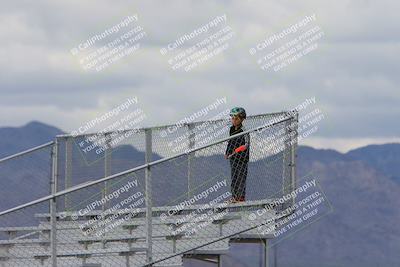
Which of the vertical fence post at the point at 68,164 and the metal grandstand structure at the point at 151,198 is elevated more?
the vertical fence post at the point at 68,164

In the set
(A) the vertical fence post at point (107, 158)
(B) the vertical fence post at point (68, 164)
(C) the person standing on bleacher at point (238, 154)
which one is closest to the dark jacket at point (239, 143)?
(C) the person standing on bleacher at point (238, 154)

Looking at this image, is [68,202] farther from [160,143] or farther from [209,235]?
[209,235]

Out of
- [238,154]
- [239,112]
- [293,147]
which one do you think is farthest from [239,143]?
[293,147]

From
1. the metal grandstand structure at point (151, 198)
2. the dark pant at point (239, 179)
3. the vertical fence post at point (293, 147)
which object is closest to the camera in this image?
the metal grandstand structure at point (151, 198)

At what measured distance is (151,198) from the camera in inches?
722

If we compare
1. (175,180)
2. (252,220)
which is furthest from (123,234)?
(252,220)

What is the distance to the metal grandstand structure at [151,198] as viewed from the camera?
1911cm

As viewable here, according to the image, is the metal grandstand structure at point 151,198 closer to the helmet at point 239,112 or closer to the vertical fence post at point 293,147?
the vertical fence post at point 293,147

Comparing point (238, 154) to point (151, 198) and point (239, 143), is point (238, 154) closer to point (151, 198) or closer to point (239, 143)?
point (239, 143)

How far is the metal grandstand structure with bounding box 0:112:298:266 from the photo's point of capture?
752 inches

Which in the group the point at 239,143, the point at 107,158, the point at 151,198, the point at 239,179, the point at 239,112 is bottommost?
the point at 151,198

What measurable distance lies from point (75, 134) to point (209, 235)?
494 cm

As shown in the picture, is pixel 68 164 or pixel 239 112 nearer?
pixel 239 112

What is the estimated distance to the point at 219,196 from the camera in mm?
20172
